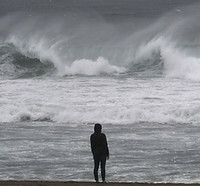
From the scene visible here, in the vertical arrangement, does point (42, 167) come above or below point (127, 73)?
below

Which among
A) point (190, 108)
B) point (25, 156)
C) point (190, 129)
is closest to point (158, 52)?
point (190, 108)

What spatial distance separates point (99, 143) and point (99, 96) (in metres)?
13.1

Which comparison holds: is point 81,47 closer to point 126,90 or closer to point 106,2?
point 126,90

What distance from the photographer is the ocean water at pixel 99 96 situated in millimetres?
18109

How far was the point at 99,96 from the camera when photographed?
27688 mm

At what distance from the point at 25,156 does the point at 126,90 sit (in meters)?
10.5

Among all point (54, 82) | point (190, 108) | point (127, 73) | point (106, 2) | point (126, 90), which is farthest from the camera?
point (106, 2)

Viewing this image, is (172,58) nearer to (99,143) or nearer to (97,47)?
(97,47)

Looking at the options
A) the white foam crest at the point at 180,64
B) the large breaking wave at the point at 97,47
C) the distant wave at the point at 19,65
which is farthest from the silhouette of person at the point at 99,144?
the distant wave at the point at 19,65

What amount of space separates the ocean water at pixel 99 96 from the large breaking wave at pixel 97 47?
2.0 inches

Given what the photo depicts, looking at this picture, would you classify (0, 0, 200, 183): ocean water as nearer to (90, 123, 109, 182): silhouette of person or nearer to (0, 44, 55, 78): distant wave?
(0, 44, 55, 78): distant wave

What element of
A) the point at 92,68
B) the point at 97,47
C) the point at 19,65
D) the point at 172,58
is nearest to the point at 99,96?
the point at 92,68

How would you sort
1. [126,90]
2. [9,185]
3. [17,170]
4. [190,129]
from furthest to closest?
[126,90]
[190,129]
[17,170]
[9,185]

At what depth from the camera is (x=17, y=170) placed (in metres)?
17.5
